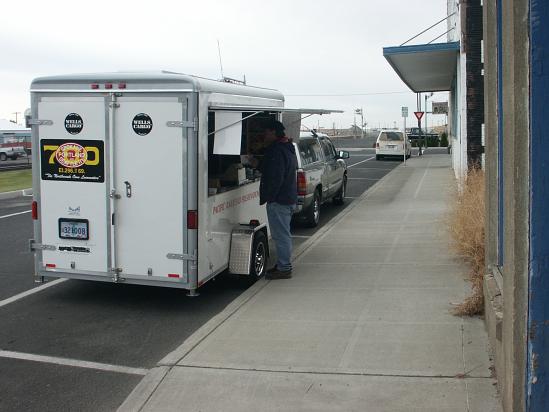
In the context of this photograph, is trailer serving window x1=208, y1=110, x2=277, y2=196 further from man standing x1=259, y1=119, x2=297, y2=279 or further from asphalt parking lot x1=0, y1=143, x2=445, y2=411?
asphalt parking lot x1=0, y1=143, x2=445, y2=411

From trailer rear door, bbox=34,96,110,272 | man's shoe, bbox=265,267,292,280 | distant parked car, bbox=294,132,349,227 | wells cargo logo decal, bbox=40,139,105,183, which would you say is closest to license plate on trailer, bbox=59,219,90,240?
trailer rear door, bbox=34,96,110,272

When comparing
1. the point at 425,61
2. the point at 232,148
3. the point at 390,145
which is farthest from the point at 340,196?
the point at 390,145

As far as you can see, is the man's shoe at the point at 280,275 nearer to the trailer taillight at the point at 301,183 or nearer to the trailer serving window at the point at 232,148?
the trailer serving window at the point at 232,148

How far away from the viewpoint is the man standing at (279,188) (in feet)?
28.8

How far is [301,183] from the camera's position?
1291 centimetres

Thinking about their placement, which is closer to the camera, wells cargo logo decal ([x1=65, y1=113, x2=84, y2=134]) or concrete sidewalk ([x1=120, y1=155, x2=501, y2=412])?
concrete sidewalk ([x1=120, y1=155, x2=501, y2=412])

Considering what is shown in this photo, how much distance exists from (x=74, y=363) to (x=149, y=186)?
217 centimetres

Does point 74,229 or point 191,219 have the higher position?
point 191,219

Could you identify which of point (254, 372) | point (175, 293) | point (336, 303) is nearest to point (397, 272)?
point (336, 303)

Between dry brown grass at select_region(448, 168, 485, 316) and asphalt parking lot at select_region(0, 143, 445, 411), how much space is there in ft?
9.22

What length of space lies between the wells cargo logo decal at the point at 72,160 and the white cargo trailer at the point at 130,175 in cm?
1

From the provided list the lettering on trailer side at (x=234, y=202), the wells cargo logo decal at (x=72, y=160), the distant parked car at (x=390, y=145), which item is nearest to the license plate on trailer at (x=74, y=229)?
the wells cargo logo decal at (x=72, y=160)

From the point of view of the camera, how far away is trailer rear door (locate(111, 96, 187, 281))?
24.0ft

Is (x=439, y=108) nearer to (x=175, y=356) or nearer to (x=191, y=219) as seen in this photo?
(x=191, y=219)
